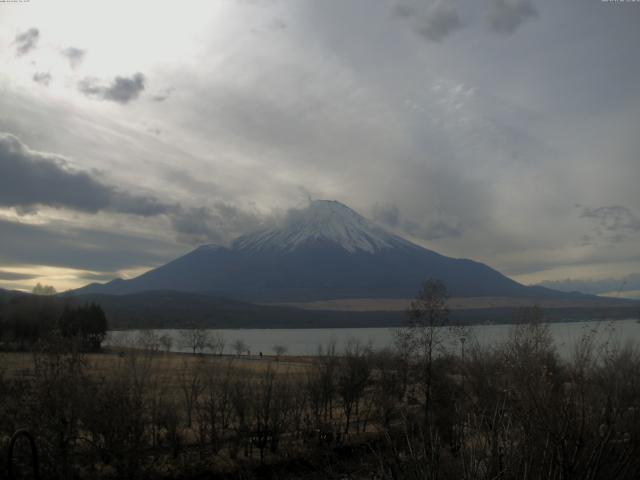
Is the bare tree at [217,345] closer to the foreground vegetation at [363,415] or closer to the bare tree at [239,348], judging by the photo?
the bare tree at [239,348]

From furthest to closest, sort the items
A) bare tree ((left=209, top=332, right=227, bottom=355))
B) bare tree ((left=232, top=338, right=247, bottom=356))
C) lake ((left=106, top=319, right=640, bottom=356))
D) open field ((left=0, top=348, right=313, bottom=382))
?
bare tree ((left=232, top=338, right=247, bottom=356))
bare tree ((left=209, top=332, right=227, bottom=355))
open field ((left=0, top=348, right=313, bottom=382))
lake ((left=106, top=319, right=640, bottom=356))

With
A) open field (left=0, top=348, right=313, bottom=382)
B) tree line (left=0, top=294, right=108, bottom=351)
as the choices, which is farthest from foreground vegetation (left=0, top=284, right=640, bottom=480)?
tree line (left=0, top=294, right=108, bottom=351)

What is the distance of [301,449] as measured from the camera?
29.9 metres

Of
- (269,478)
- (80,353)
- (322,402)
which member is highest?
(80,353)

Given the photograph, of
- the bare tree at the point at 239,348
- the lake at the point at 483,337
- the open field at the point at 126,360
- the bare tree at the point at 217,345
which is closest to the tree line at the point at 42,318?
the lake at the point at 483,337

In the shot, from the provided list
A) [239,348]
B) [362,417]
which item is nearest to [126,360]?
[362,417]

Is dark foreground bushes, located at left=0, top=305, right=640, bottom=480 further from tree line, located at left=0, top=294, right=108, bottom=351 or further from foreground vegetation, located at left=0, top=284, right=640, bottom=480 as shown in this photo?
tree line, located at left=0, top=294, right=108, bottom=351

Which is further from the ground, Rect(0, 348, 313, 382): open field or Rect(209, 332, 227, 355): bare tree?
Rect(0, 348, 313, 382): open field

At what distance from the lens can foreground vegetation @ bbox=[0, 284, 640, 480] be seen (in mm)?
6551

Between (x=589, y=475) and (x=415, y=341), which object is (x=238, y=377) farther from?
(x=589, y=475)

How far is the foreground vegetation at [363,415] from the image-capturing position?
6551mm

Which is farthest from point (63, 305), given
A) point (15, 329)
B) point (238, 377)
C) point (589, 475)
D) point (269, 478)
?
point (589, 475)

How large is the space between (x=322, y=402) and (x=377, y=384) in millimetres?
4316

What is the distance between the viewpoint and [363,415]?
38.1m
